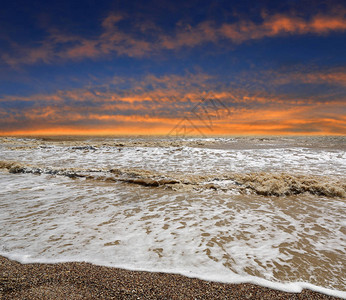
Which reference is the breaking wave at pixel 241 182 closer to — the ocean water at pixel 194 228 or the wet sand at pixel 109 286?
the ocean water at pixel 194 228

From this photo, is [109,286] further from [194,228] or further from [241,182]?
[241,182]

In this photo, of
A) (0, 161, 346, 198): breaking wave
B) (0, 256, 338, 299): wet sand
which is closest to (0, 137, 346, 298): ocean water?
(0, 161, 346, 198): breaking wave

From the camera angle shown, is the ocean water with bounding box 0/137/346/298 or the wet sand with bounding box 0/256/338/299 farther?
the ocean water with bounding box 0/137/346/298

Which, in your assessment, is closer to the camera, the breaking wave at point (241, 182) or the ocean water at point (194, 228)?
the ocean water at point (194, 228)

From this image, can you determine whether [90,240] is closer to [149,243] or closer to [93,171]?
[149,243]

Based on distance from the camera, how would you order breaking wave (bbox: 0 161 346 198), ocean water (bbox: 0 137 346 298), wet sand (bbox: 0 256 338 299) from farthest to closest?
breaking wave (bbox: 0 161 346 198) → ocean water (bbox: 0 137 346 298) → wet sand (bbox: 0 256 338 299)

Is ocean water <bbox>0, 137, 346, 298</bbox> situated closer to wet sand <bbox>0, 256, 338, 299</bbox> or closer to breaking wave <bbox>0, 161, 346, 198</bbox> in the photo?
breaking wave <bbox>0, 161, 346, 198</bbox>

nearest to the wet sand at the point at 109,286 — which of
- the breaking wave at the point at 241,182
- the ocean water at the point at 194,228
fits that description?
the ocean water at the point at 194,228

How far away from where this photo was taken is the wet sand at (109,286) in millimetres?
2293

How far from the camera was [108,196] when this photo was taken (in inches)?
247

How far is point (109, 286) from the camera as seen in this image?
8.02 ft

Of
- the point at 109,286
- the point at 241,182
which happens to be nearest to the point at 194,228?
the point at 109,286

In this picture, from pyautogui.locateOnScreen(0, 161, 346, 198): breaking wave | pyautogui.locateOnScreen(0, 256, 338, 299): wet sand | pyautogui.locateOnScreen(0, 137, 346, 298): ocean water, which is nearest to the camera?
pyautogui.locateOnScreen(0, 256, 338, 299): wet sand

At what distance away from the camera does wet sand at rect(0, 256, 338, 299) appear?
2.29 meters
